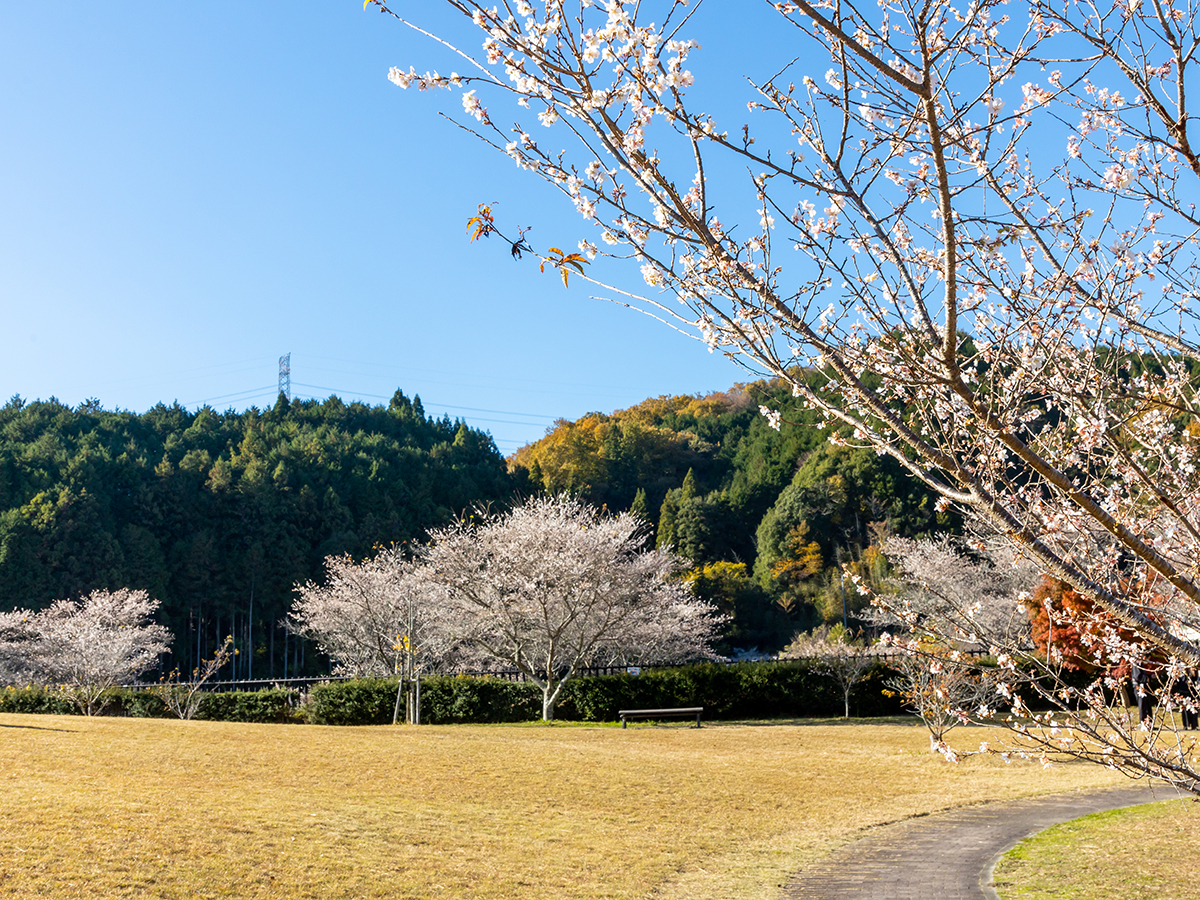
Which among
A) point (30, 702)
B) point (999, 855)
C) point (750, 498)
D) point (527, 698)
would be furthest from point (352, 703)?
point (750, 498)

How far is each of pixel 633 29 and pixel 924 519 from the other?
135 feet

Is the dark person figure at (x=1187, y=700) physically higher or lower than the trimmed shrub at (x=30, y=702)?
higher

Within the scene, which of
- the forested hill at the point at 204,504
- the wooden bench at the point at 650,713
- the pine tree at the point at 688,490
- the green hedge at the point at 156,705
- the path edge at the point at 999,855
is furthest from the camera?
the pine tree at the point at 688,490

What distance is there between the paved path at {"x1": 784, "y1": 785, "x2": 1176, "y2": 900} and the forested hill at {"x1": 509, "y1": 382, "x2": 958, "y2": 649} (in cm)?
2460

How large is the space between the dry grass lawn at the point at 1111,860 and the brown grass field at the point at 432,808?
154 cm

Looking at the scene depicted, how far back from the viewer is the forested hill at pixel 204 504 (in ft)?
115

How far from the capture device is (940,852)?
7.00m

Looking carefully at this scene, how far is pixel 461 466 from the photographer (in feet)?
169

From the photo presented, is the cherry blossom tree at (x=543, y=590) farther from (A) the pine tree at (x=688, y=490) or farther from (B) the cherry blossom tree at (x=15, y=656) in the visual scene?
(A) the pine tree at (x=688, y=490)

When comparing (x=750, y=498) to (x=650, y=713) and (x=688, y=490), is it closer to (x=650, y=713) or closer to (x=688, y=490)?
(x=688, y=490)

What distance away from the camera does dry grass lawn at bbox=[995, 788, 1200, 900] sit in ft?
18.1

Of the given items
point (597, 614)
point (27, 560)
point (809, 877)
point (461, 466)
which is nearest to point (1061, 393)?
point (809, 877)

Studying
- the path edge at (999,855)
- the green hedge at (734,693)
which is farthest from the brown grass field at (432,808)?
the green hedge at (734,693)

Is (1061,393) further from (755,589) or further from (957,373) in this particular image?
(755,589)
